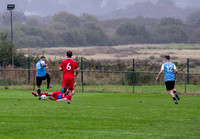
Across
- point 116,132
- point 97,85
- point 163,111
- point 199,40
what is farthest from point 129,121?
point 199,40

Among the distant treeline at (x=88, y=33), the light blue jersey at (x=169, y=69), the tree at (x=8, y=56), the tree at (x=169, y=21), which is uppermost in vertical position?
the tree at (x=169, y=21)

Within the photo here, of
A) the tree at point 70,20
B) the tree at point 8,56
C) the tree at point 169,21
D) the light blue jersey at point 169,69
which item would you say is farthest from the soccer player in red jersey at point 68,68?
the tree at point 169,21

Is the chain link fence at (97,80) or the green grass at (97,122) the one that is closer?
the green grass at (97,122)

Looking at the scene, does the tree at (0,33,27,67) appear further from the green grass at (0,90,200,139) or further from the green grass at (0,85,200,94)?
the green grass at (0,90,200,139)

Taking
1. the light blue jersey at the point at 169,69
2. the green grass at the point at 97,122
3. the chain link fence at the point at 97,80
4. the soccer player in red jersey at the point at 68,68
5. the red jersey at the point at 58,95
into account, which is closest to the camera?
the green grass at the point at 97,122

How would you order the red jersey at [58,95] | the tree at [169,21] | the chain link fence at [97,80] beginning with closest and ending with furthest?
the red jersey at [58,95], the chain link fence at [97,80], the tree at [169,21]

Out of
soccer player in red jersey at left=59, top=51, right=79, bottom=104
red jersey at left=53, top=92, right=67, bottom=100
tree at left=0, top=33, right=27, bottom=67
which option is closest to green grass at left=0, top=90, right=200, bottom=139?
soccer player in red jersey at left=59, top=51, right=79, bottom=104

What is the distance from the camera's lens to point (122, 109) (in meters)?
15.5

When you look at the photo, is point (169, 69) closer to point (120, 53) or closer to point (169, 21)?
point (120, 53)

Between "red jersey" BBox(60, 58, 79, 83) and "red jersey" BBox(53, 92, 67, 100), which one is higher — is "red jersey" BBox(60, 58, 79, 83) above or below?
above

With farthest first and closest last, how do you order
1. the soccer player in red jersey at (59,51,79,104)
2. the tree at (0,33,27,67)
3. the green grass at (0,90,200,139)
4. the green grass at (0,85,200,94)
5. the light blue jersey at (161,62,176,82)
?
the tree at (0,33,27,67) < the green grass at (0,85,200,94) < the light blue jersey at (161,62,176,82) < the soccer player in red jersey at (59,51,79,104) < the green grass at (0,90,200,139)

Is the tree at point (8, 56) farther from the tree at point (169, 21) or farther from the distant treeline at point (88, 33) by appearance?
the tree at point (169, 21)

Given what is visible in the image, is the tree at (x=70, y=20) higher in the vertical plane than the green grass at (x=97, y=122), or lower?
higher

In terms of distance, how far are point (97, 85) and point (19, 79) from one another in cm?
550
